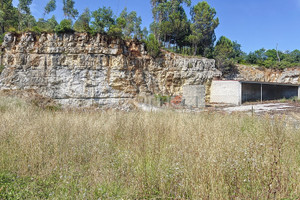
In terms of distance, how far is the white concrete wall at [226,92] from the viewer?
17.8 meters

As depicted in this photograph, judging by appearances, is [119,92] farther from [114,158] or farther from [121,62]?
[114,158]

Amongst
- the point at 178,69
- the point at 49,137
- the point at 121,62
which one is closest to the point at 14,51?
the point at 121,62

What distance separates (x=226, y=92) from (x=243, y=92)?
2.18 meters

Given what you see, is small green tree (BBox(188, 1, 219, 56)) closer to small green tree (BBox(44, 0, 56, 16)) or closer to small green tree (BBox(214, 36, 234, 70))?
A: small green tree (BBox(214, 36, 234, 70))

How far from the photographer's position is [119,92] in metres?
18.6

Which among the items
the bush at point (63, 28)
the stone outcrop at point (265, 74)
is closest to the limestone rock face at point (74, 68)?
the bush at point (63, 28)

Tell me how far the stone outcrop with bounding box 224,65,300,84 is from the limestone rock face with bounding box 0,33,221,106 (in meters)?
14.0

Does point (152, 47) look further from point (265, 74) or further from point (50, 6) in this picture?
point (50, 6)

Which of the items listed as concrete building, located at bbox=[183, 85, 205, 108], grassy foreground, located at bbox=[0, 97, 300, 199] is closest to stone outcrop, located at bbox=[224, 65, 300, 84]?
concrete building, located at bbox=[183, 85, 205, 108]

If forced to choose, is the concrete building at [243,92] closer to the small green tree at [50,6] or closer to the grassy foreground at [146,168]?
the grassy foreground at [146,168]

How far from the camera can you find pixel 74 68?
1777cm

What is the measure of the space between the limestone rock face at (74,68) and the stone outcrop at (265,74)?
45.8 feet

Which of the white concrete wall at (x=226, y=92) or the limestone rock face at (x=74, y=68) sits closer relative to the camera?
the limestone rock face at (x=74, y=68)

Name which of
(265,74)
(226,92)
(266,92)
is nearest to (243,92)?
(226,92)
